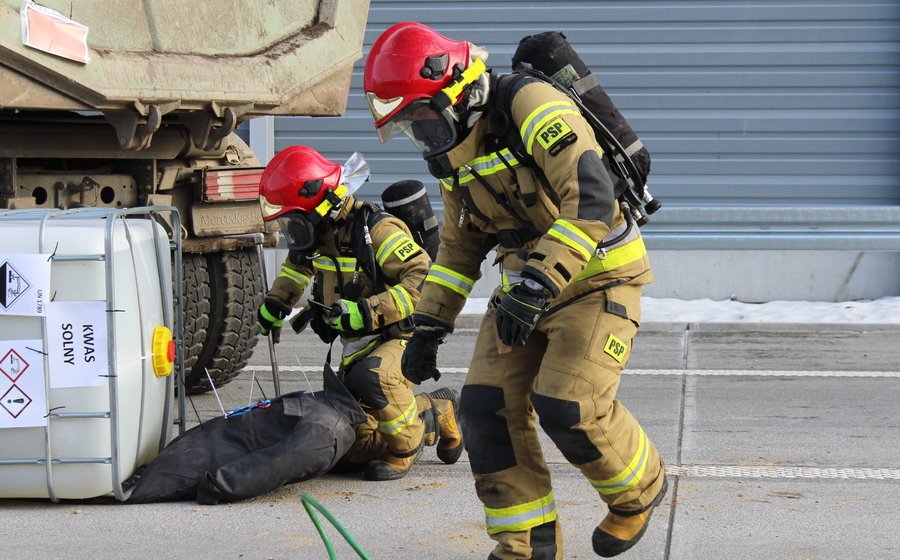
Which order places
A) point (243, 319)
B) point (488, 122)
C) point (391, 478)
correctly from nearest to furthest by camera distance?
point (488, 122), point (391, 478), point (243, 319)

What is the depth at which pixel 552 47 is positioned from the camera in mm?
4086

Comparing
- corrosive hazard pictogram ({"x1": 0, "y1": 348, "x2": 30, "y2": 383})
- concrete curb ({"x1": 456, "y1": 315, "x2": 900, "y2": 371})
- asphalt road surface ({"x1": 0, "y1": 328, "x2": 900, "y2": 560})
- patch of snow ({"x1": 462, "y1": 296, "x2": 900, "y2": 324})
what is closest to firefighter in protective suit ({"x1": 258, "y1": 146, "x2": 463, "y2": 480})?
asphalt road surface ({"x1": 0, "y1": 328, "x2": 900, "y2": 560})

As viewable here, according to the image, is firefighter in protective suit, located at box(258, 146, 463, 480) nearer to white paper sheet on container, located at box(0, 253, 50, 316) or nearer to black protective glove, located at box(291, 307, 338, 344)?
black protective glove, located at box(291, 307, 338, 344)

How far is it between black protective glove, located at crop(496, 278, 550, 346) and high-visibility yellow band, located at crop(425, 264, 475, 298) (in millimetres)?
555

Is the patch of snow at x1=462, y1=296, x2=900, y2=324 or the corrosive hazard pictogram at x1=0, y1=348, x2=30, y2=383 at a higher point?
the corrosive hazard pictogram at x1=0, y1=348, x2=30, y2=383

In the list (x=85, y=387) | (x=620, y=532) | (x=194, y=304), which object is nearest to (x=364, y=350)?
(x=85, y=387)

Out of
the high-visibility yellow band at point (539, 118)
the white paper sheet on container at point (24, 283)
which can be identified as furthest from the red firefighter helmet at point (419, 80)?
the white paper sheet on container at point (24, 283)

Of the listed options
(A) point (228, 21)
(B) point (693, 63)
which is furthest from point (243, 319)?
(B) point (693, 63)

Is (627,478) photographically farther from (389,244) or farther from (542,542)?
(389,244)

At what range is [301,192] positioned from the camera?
5309mm

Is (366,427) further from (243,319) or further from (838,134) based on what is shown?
(838,134)

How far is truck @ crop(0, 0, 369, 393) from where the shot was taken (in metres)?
5.56

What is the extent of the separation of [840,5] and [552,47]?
25.8 ft

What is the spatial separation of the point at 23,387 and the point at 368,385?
1.33 metres
